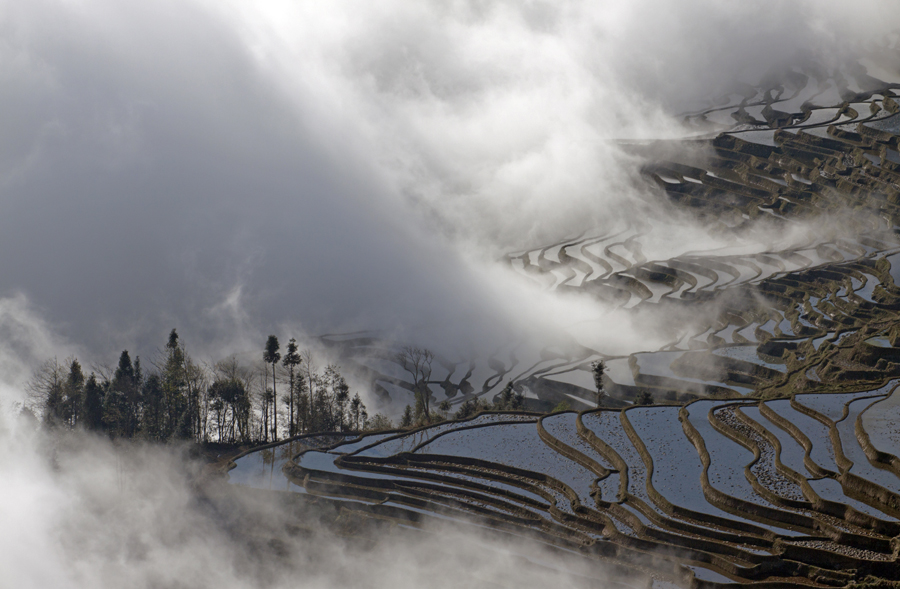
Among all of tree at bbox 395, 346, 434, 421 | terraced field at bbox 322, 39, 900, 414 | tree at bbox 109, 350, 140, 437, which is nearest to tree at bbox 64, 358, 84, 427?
tree at bbox 109, 350, 140, 437

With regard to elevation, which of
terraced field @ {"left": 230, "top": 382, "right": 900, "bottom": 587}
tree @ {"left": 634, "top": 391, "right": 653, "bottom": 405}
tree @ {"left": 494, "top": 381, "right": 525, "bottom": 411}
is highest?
tree @ {"left": 494, "top": 381, "right": 525, "bottom": 411}

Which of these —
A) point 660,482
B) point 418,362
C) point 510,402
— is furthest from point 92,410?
point 418,362

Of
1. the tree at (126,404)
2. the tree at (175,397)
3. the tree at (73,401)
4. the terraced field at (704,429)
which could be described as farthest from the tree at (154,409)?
the terraced field at (704,429)

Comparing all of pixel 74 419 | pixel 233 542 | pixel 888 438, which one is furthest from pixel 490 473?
pixel 74 419

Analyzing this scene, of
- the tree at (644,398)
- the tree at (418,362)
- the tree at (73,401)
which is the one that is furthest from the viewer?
the tree at (418,362)

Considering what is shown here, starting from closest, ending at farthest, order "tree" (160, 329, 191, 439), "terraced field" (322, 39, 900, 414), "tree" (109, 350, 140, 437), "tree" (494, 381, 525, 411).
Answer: "tree" (109, 350, 140, 437)
"tree" (160, 329, 191, 439)
"terraced field" (322, 39, 900, 414)
"tree" (494, 381, 525, 411)

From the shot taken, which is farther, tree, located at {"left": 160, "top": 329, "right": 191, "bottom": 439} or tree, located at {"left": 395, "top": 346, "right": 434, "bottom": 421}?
tree, located at {"left": 395, "top": 346, "right": 434, "bottom": 421}

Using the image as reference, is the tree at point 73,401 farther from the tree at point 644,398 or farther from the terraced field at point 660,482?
the tree at point 644,398

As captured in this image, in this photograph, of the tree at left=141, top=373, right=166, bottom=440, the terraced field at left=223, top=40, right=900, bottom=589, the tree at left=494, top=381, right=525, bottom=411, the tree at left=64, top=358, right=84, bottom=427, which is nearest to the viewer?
the terraced field at left=223, top=40, right=900, bottom=589

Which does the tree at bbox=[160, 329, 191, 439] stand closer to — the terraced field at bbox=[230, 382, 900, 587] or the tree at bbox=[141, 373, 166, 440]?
the tree at bbox=[141, 373, 166, 440]

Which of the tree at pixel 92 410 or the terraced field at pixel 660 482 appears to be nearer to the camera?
the terraced field at pixel 660 482
